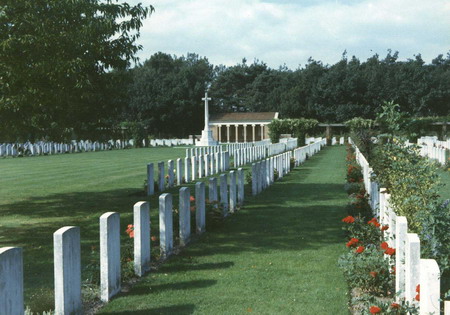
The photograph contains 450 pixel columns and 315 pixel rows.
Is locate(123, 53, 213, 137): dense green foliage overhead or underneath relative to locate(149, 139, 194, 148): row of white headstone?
overhead

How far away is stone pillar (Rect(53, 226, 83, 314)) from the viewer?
453cm

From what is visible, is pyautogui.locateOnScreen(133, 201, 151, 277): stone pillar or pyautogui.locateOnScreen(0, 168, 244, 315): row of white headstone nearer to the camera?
pyautogui.locateOnScreen(0, 168, 244, 315): row of white headstone

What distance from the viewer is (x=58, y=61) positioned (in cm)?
934

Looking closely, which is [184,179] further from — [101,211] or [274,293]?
[274,293]

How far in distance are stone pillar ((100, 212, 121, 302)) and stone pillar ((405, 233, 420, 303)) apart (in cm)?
293

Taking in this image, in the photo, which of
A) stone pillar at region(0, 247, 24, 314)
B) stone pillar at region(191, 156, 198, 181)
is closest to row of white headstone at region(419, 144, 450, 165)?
stone pillar at region(191, 156, 198, 181)

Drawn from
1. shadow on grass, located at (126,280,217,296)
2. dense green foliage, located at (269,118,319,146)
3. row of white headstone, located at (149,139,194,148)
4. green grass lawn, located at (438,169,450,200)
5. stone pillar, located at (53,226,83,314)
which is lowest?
green grass lawn, located at (438,169,450,200)

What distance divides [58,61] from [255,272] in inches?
209

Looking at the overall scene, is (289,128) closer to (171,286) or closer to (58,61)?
(58,61)

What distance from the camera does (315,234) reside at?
29.7 ft

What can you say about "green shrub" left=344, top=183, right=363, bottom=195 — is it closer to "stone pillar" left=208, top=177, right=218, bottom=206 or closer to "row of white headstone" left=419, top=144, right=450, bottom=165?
"stone pillar" left=208, top=177, right=218, bottom=206

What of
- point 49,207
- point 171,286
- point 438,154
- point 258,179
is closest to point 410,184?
point 171,286

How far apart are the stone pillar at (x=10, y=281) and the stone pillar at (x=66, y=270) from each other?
667 mm

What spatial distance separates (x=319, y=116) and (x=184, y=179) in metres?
56.2
